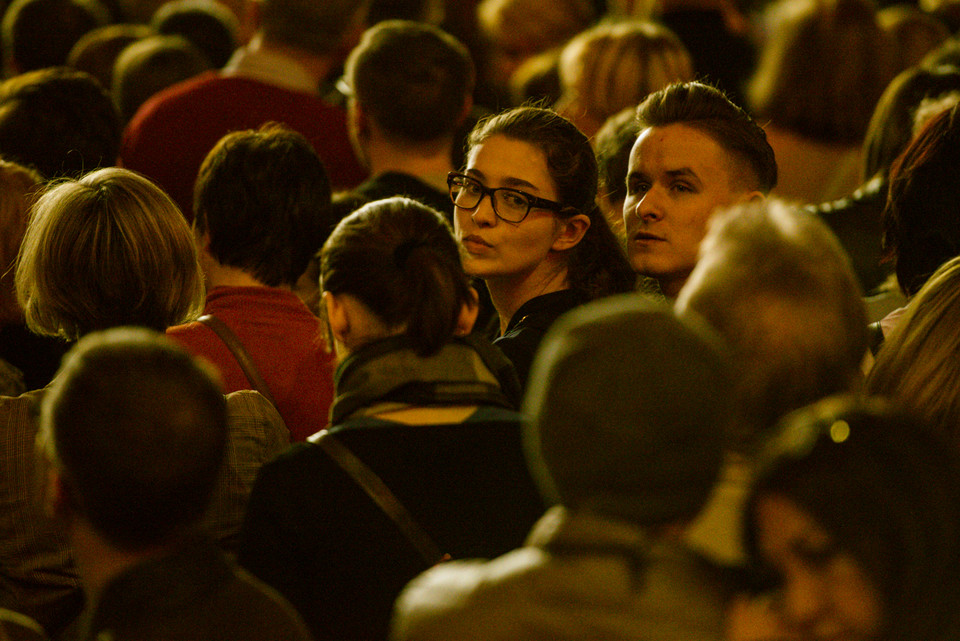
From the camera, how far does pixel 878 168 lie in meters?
4.12

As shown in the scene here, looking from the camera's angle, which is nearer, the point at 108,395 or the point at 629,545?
the point at 629,545

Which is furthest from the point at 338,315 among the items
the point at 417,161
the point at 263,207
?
the point at 417,161

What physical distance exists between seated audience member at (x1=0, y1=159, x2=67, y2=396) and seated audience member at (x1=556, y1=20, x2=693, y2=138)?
7.49 feet

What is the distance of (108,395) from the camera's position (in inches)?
61.9

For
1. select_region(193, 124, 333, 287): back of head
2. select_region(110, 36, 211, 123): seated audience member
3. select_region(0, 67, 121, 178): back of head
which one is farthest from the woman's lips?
select_region(110, 36, 211, 123): seated audience member

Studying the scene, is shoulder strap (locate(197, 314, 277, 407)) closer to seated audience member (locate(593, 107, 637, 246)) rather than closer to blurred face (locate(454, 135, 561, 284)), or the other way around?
blurred face (locate(454, 135, 561, 284))

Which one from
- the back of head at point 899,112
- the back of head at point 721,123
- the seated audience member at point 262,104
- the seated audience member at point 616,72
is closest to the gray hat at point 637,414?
the back of head at point 721,123

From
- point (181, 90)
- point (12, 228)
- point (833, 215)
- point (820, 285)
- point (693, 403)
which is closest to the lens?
point (693, 403)

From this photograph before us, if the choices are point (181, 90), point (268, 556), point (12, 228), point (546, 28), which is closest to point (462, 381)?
point (268, 556)

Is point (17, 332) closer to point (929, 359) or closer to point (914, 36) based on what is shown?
point (929, 359)

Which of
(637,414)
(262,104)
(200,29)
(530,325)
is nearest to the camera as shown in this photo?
(637,414)

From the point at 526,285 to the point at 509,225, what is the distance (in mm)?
163

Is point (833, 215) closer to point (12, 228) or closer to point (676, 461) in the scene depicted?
point (12, 228)

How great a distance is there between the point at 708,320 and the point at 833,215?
7.85 feet
